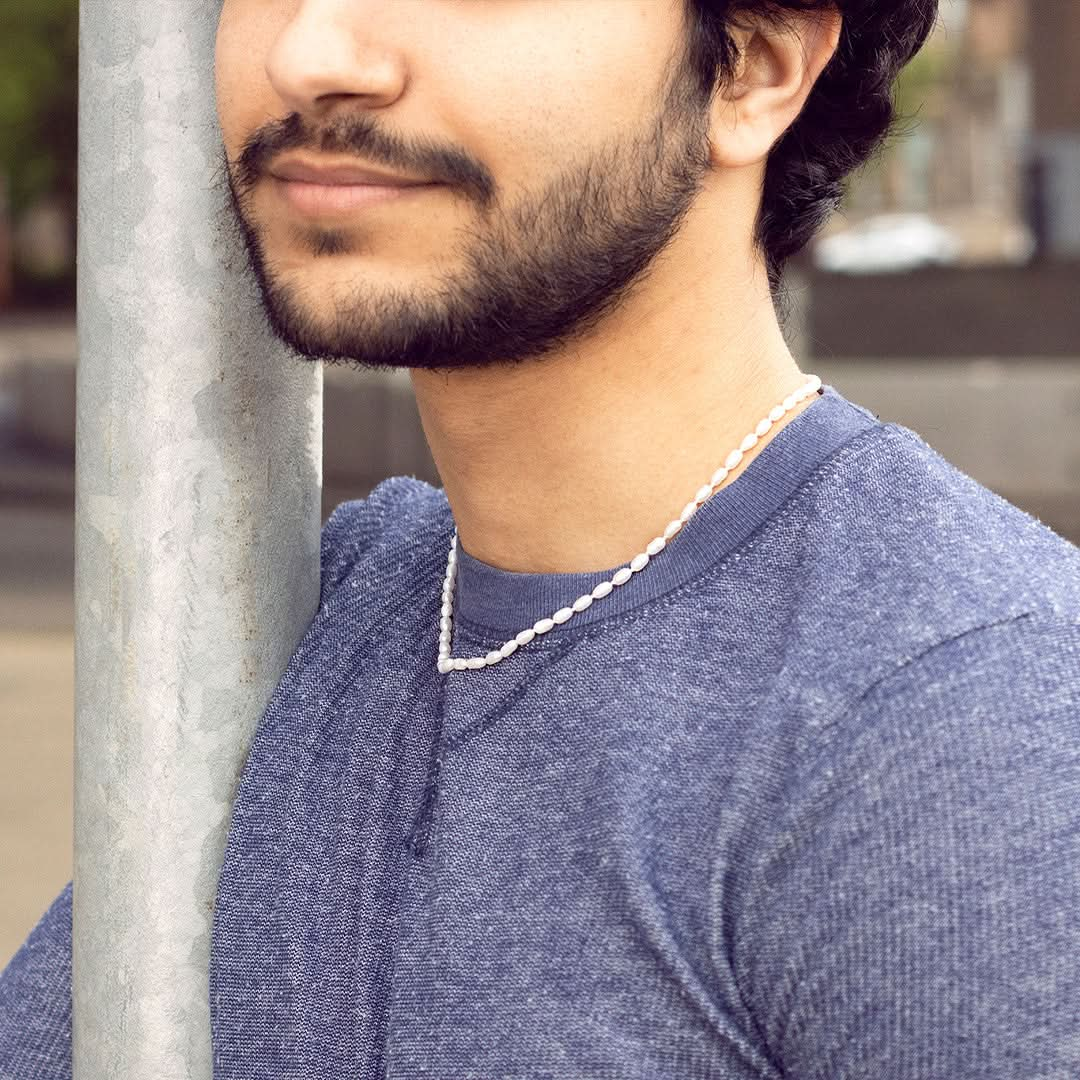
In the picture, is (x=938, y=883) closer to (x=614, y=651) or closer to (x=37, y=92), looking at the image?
(x=614, y=651)

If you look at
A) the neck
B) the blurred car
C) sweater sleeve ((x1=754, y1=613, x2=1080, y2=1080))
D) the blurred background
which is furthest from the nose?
the blurred car

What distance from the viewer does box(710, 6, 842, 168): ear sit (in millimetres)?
1905

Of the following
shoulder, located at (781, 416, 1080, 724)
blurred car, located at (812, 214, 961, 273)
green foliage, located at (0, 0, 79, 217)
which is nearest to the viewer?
shoulder, located at (781, 416, 1080, 724)

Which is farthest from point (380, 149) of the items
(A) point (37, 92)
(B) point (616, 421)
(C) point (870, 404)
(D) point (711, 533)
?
(A) point (37, 92)

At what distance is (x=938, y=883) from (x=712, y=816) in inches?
7.7

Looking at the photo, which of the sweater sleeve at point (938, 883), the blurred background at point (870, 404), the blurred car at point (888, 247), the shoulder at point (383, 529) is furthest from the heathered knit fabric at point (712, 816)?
the blurred car at point (888, 247)

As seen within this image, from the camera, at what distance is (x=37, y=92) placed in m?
38.4

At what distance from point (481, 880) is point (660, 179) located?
2.31 ft

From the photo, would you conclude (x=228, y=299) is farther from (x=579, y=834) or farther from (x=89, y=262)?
(x=579, y=834)

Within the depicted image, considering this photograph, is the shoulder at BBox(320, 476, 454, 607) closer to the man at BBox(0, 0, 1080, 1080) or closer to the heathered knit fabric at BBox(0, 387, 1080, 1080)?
the man at BBox(0, 0, 1080, 1080)

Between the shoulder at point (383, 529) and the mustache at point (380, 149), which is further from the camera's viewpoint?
the shoulder at point (383, 529)

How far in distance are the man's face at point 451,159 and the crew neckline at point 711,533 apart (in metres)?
0.22

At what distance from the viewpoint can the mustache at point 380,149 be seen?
1677 millimetres

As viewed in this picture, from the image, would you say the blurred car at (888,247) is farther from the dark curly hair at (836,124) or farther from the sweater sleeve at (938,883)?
the sweater sleeve at (938,883)
